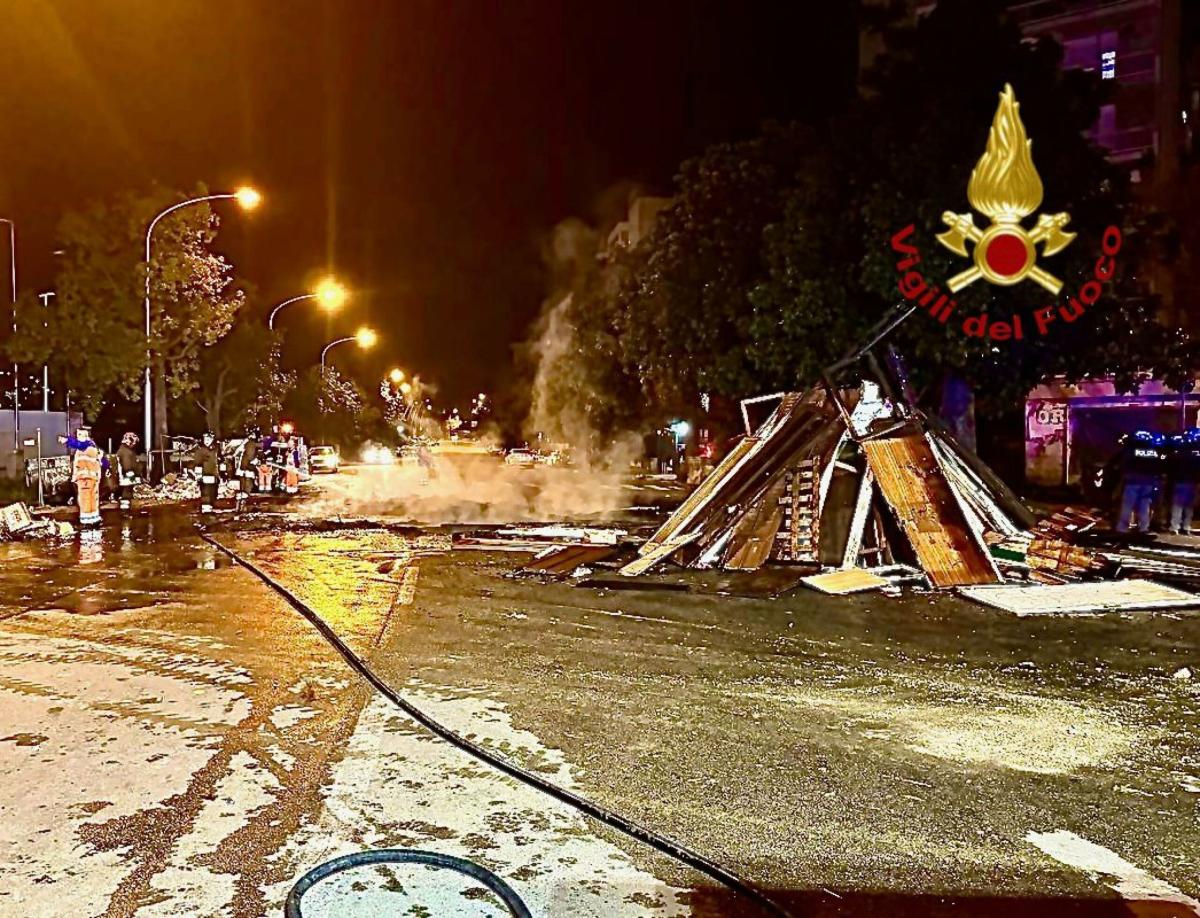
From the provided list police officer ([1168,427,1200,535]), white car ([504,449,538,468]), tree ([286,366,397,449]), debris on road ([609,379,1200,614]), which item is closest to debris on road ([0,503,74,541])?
debris on road ([609,379,1200,614])

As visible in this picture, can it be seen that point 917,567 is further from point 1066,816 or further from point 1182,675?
point 1066,816

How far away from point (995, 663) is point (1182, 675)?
4.17ft

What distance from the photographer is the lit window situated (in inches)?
1369

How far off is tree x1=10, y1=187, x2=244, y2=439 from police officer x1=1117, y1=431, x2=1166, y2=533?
25.6 m

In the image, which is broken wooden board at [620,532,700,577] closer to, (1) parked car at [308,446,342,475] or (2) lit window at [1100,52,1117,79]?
(2) lit window at [1100,52,1117,79]

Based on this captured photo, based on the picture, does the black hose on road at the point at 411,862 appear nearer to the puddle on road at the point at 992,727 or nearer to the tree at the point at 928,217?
the puddle on road at the point at 992,727

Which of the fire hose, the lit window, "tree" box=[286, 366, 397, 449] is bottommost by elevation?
the fire hose

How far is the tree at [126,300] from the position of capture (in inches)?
1266

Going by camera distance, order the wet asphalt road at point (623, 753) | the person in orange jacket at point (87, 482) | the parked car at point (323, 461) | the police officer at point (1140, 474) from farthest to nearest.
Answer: the parked car at point (323, 461), the person in orange jacket at point (87, 482), the police officer at point (1140, 474), the wet asphalt road at point (623, 753)

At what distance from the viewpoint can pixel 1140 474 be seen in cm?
1798

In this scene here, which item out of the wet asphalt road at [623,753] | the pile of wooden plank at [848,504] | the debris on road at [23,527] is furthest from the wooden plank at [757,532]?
the debris on road at [23,527]

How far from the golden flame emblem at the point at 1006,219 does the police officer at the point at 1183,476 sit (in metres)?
3.77

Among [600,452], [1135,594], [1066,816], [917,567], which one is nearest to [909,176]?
[917,567]

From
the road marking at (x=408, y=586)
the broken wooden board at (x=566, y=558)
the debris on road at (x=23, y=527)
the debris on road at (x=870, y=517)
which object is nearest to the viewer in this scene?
the road marking at (x=408, y=586)
